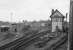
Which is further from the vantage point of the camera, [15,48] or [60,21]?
[60,21]

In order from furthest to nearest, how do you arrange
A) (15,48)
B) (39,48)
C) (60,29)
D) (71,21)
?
(60,29) < (39,48) < (15,48) < (71,21)

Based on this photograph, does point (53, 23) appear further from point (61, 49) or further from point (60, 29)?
point (61, 49)

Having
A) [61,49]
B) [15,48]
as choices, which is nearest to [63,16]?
[61,49]

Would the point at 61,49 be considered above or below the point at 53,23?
below

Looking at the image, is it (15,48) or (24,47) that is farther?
(24,47)

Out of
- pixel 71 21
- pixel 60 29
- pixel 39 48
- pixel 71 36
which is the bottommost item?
pixel 39 48

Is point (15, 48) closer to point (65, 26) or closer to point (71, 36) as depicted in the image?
point (71, 36)

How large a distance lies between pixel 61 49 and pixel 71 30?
6.57m

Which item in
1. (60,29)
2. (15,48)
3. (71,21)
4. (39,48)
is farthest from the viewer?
(60,29)

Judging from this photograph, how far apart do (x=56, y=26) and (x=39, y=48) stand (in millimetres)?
8061

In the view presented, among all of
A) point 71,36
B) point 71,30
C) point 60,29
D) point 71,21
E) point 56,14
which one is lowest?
point 60,29

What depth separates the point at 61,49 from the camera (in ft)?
29.0

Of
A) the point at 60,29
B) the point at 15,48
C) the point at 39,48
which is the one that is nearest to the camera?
the point at 15,48

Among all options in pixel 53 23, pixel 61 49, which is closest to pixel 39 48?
pixel 61 49
